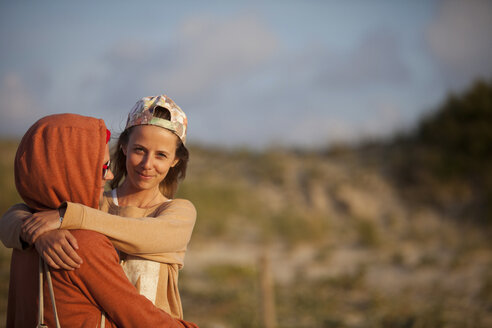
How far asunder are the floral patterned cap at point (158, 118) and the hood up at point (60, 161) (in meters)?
0.37

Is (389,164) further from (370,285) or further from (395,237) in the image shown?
(370,285)

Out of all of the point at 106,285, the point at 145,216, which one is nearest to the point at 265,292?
the point at 145,216

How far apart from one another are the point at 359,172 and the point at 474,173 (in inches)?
153

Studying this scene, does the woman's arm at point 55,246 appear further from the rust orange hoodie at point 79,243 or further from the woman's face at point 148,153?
the woman's face at point 148,153

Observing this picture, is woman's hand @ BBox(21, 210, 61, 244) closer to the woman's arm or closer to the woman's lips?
the woman's arm

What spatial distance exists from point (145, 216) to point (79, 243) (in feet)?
1.63

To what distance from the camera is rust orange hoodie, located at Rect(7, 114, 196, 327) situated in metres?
1.49

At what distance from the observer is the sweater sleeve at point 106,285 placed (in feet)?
4.84

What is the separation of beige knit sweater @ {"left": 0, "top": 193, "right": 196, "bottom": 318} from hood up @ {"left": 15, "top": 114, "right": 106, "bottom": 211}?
0.10 meters

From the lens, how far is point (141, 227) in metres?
1.65

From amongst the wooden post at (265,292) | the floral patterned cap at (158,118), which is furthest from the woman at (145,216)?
the wooden post at (265,292)

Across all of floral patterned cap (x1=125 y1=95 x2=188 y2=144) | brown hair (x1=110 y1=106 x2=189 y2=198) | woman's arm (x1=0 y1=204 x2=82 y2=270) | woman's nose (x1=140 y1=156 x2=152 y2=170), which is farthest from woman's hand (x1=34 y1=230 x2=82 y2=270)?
brown hair (x1=110 y1=106 x2=189 y2=198)

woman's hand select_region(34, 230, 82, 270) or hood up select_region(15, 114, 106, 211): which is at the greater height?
hood up select_region(15, 114, 106, 211)

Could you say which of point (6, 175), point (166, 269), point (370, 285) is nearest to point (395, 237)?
point (370, 285)
